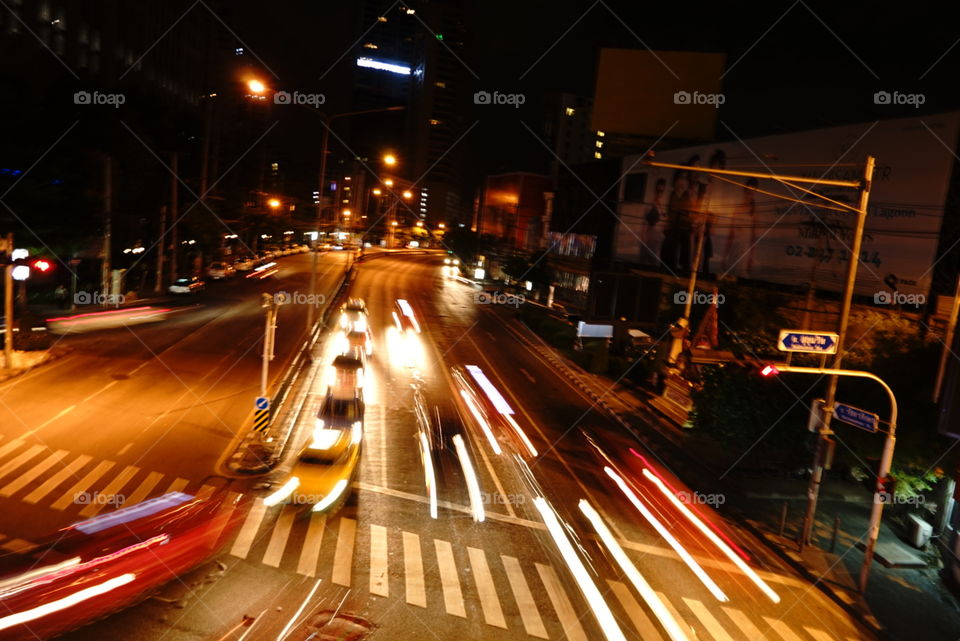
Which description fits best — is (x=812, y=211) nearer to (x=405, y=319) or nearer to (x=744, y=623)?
(x=405, y=319)

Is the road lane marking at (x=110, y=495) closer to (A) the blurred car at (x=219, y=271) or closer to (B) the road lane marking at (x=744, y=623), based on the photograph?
(B) the road lane marking at (x=744, y=623)

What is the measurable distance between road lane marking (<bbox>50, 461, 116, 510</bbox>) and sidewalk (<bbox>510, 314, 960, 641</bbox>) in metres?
15.4

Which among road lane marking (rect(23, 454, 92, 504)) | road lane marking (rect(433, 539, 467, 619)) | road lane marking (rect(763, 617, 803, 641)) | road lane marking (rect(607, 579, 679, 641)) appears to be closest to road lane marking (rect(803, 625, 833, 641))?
road lane marking (rect(763, 617, 803, 641))

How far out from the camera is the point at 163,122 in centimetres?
4275

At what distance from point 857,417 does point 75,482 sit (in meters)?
17.1

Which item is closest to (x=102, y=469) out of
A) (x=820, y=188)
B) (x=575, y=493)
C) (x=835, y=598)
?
(x=575, y=493)

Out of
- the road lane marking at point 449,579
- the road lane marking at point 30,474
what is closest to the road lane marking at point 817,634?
the road lane marking at point 449,579

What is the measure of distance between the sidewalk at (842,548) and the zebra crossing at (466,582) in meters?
1.57

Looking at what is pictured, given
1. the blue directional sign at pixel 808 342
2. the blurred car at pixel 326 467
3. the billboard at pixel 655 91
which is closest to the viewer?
the blue directional sign at pixel 808 342

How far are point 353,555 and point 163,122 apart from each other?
40.4 metres

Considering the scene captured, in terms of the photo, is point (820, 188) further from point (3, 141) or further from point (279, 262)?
point (279, 262)

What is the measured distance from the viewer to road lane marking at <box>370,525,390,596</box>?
35.3 ft

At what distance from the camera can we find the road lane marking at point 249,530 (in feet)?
37.9

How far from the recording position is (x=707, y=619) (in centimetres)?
1093
